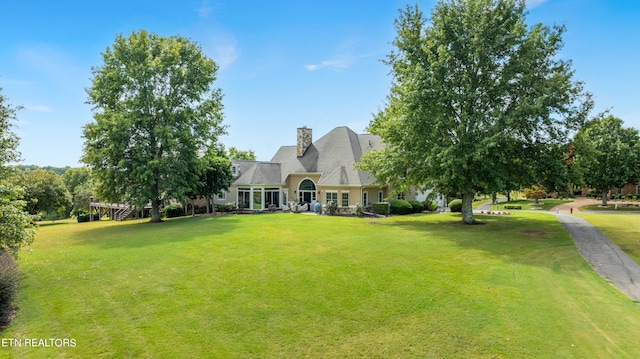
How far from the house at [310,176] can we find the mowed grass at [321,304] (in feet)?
63.3

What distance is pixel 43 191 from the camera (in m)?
41.3

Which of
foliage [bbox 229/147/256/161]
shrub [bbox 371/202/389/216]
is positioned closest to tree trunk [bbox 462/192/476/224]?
shrub [bbox 371/202/389/216]

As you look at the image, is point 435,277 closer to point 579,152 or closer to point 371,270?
point 371,270

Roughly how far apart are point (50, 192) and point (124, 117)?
2420 cm

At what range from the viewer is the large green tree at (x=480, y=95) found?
20219 mm

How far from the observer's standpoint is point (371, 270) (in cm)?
1116

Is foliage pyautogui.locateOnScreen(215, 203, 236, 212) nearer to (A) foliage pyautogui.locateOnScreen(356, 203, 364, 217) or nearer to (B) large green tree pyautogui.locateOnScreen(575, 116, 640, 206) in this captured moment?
(A) foliage pyautogui.locateOnScreen(356, 203, 364, 217)

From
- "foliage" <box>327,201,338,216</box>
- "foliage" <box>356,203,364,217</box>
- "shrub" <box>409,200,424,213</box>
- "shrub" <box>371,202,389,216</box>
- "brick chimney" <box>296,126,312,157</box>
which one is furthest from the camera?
"brick chimney" <box>296,126,312,157</box>

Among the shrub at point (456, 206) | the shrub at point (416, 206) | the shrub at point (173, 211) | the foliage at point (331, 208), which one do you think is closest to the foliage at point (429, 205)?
the shrub at point (416, 206)

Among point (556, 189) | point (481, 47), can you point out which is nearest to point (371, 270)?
point (481, 47)

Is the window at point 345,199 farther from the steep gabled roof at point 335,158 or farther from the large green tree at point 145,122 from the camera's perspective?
the large green tree at point 145,122

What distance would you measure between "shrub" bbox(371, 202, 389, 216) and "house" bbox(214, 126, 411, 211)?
145 cm

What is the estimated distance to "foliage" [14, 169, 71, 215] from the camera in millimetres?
40562

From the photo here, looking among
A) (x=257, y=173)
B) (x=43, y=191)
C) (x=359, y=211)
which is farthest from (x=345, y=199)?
(x=43, y=191)
